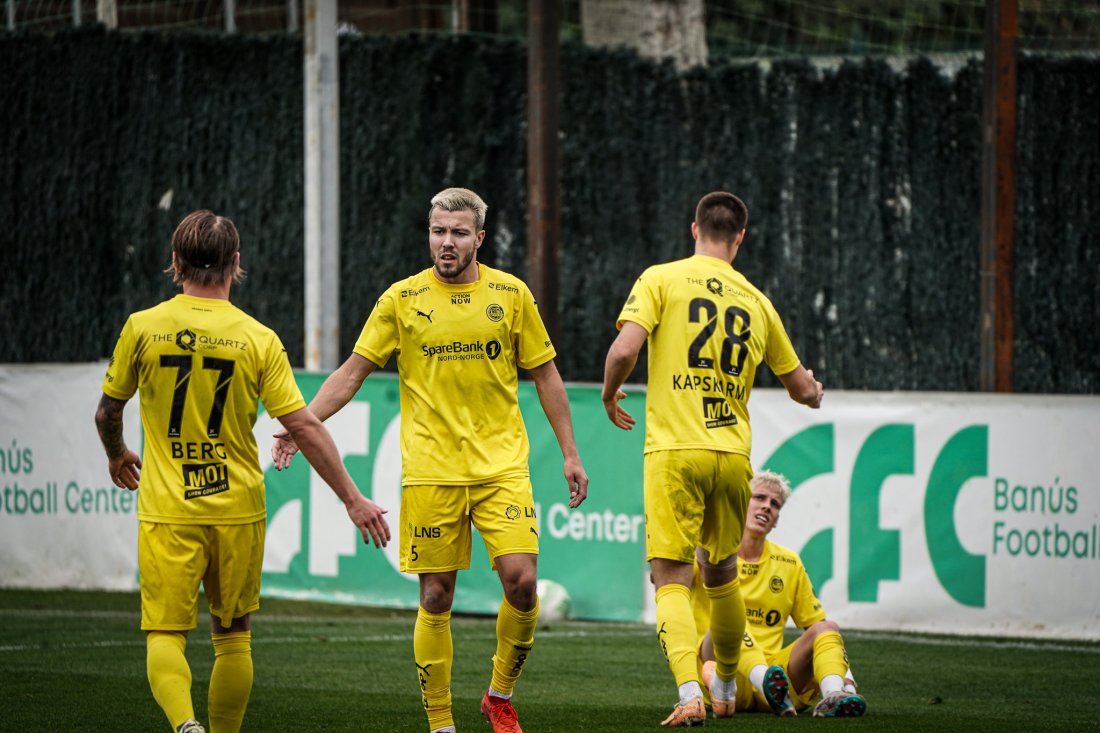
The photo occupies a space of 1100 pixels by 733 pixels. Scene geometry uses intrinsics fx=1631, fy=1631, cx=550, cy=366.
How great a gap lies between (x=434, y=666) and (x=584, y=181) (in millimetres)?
9455

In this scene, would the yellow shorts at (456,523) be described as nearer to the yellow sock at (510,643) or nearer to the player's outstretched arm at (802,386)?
the yellow sock at (510,643)

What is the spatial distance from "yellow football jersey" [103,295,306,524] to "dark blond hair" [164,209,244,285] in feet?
0.28

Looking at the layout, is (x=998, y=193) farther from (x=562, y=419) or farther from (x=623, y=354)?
(x=562, y=419)

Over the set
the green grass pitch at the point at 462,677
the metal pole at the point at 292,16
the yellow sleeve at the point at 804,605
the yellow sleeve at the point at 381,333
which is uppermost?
the metal pole at the point at 292,16

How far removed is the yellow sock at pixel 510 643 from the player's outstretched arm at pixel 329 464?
0.95 metres

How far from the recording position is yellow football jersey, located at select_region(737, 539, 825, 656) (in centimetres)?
771

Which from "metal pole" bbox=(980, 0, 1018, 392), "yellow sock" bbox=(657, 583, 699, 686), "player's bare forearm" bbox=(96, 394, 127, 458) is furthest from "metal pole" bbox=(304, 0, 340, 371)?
"player's bare forearm" bbox=(96, 394, 127, 458)

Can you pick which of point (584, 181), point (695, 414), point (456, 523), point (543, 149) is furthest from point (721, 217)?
point (584, 181)

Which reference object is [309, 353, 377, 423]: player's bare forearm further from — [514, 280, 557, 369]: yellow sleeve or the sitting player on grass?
the sitting player on grass

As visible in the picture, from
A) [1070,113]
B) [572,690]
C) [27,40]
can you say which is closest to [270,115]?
[27,40]

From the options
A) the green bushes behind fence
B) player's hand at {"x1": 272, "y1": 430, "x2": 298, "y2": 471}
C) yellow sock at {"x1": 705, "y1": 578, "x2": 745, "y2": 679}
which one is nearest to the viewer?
player's hand at {"x1": 272, "y1": 430, "x2": 298, "y2": 471}

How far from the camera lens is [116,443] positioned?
5695 millimetres

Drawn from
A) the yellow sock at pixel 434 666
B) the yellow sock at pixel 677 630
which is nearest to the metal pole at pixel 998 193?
the yellow sock at pixel 677 630

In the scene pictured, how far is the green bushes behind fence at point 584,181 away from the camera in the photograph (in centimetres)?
1406
